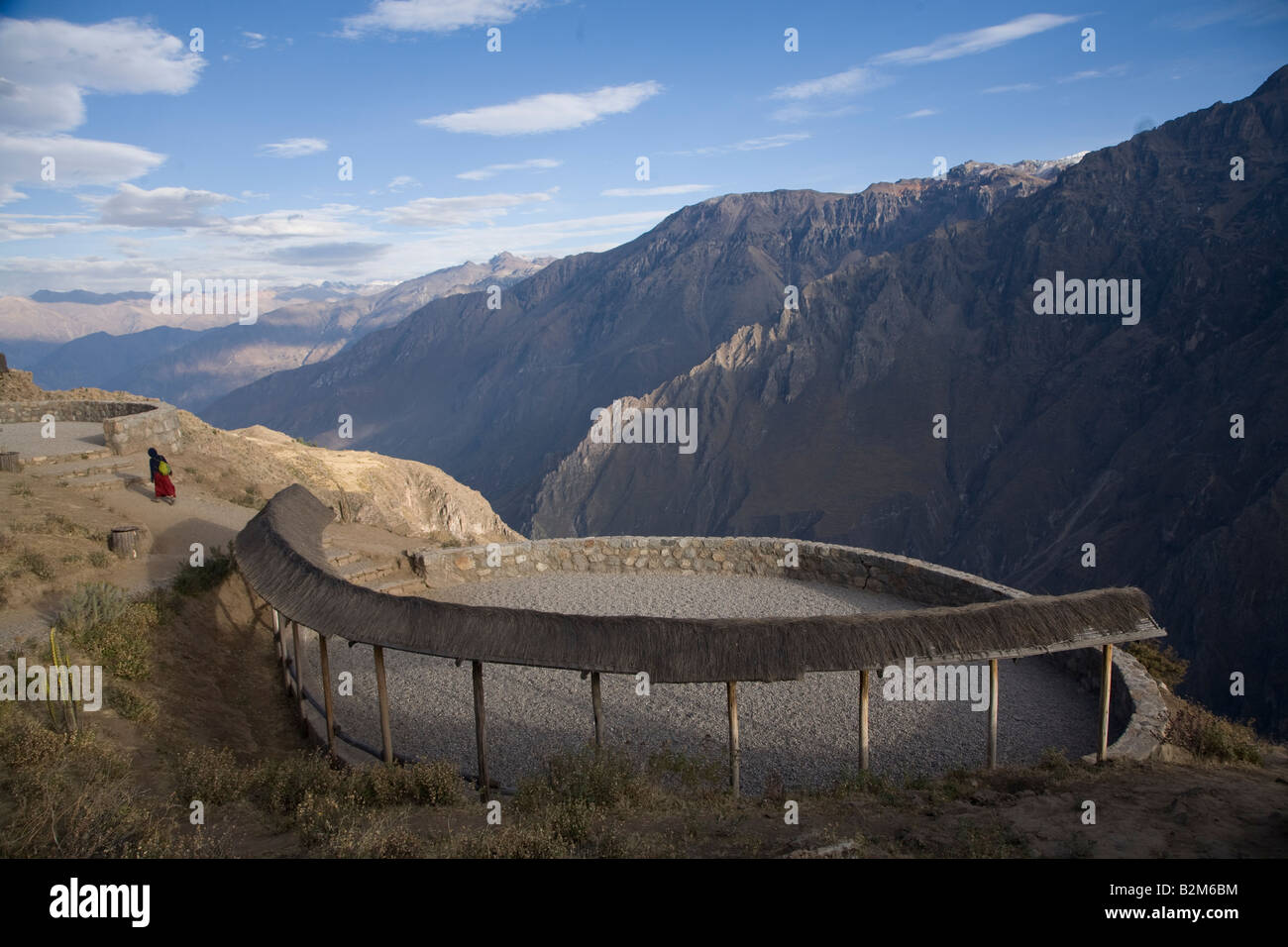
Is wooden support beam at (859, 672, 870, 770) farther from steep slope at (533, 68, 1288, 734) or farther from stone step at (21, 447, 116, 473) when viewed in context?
steep slope at (533, 68, 1288, 734)

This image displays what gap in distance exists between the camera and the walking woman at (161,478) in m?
16.6

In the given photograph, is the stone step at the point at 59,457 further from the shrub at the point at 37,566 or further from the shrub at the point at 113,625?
the shrub at the point at 113,625

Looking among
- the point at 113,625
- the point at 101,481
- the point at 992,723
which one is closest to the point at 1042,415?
the point at 992,723

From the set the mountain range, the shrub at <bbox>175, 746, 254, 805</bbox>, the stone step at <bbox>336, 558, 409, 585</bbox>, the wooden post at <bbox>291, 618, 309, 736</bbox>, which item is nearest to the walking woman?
the stone step at <bbox>336, 558, 409, 585</bbox>

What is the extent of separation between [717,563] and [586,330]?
5527 inches

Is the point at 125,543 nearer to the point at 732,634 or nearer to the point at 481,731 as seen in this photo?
the point at 481,731

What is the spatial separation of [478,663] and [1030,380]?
276 feet

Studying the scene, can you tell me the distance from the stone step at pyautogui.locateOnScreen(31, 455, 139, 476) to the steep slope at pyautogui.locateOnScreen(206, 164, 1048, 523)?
87.3 meters

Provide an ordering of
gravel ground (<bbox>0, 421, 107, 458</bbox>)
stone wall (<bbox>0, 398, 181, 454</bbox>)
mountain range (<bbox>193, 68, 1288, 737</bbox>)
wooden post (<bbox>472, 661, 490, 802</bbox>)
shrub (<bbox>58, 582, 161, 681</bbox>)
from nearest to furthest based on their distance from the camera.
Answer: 1. wooden post (<bbox>472, 661, 490, 802</bbox>)
2. shrub (<bbox>58, 582, 161, 681</bbox>)
3. gravel ground (<bbox>0, 421, 107, 458</bbox>)
4. stone wall (<bbox>0, 398, 181, 454</bbox>)
5. mountain range (<bbox>193, 68, 1288, 737</bbox>)

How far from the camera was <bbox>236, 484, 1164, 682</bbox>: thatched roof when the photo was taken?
776 cm

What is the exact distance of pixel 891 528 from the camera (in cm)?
7350

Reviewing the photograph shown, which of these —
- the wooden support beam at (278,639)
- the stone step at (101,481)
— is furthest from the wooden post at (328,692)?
the stone step at (101,481)
